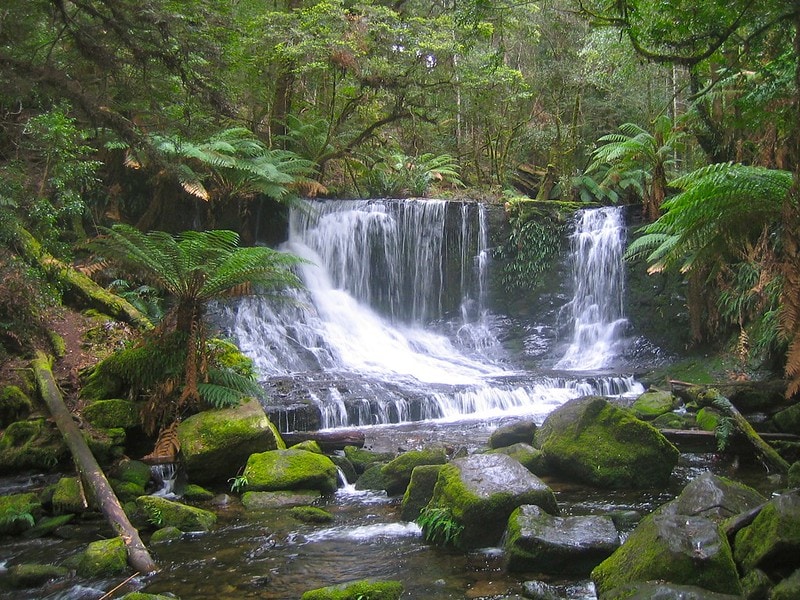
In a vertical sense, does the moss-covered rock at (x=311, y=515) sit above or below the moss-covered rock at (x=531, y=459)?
below

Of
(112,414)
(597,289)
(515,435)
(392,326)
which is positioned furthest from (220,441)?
(597,289)

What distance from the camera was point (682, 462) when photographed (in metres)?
6.55

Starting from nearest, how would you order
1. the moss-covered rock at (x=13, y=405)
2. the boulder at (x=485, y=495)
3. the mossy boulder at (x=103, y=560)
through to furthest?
the mossy boulder at (x=103, y=560) < the boulder at (x=485, y=495) < the moss-covered rock at (x=13, y=405)

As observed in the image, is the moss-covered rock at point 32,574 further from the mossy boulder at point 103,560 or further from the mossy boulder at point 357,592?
the mossy boulder at point 357,592

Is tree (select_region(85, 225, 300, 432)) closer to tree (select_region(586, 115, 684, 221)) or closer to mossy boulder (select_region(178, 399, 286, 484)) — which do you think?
mossy boulder (select_region(178, 399, 286, 484))

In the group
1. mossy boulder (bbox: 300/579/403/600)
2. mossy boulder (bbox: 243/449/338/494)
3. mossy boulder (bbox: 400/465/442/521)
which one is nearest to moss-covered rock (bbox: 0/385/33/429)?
mossy boulder (bbox: 243/449/338/494)

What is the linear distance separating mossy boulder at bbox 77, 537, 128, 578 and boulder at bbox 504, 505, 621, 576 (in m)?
2.55

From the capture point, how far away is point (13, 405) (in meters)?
6.43

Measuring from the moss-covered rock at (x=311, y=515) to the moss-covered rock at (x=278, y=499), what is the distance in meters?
0.33

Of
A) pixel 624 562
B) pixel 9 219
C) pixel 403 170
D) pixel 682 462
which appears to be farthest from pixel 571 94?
pixel 624 562

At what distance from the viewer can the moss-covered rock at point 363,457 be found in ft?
22.2

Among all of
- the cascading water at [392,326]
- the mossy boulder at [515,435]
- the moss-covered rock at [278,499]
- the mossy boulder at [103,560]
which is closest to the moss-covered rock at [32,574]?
the mossy boulder at [103,560]

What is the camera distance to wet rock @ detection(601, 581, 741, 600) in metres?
3.16

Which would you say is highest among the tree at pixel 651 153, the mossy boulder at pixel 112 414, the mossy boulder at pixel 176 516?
the tree at pixel 651 153
